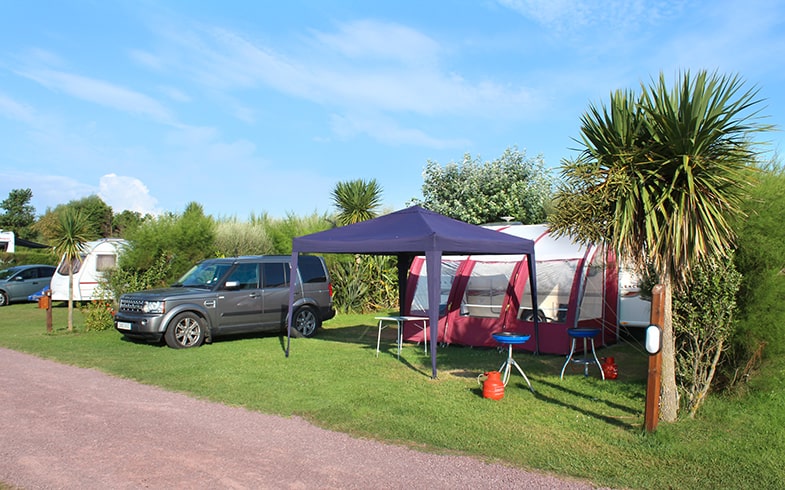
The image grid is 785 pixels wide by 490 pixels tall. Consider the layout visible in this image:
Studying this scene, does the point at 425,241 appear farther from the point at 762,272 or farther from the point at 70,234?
the point at 70,234

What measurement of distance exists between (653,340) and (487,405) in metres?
2.11

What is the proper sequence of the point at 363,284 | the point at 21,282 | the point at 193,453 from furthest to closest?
1. the point at 21,282
2. the point at 363,284
3. the point at 193,453

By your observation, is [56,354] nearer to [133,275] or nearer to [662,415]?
[133,275]

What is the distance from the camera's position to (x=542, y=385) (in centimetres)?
820

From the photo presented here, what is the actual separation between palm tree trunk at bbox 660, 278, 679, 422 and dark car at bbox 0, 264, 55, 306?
74.1ft

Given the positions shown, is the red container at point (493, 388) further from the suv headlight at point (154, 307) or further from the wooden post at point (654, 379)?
the suv headlight at point (154, 307)

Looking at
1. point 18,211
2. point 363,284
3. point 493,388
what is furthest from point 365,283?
point 18,211

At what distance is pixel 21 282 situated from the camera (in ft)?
73.7

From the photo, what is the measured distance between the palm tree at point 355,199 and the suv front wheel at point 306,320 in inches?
297

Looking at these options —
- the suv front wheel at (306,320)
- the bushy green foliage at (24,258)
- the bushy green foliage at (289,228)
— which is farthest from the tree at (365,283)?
the bushy green foliage at (24,258)

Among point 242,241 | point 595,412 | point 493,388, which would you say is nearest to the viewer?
point 595,412

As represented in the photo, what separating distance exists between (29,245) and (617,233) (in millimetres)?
43833

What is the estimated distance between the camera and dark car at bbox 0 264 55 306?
22.0 metres

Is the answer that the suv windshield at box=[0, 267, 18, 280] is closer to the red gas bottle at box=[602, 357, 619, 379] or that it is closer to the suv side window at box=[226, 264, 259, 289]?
the suv side window at box=[226, 264, 259, 289]
